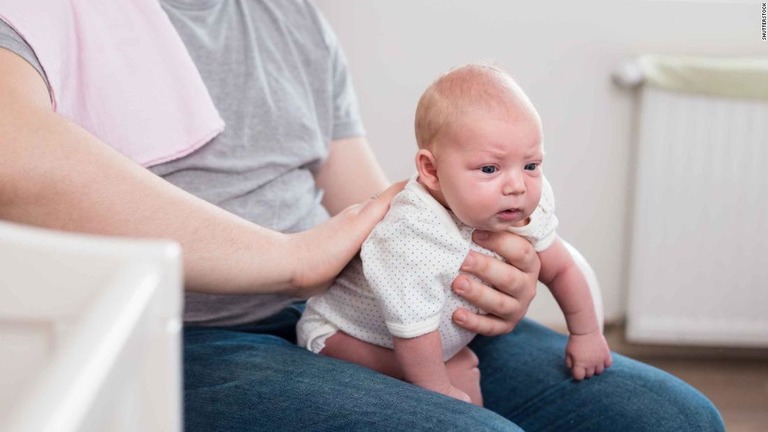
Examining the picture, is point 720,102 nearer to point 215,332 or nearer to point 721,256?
point 721,256

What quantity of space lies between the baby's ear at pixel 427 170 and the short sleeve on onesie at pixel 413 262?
15mm

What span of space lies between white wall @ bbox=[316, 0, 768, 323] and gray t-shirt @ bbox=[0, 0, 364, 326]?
94cm

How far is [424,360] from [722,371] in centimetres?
164

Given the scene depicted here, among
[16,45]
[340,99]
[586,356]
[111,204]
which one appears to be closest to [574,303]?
[586,356]

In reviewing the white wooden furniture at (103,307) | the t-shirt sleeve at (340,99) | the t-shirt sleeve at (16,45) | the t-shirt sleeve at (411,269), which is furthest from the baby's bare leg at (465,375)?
the white wooden furniture at (103,307)

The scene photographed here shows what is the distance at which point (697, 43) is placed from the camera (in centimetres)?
235

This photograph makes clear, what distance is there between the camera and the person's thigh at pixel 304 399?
91 cm

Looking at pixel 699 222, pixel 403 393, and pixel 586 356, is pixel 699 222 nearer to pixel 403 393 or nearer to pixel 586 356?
pixel 586 356

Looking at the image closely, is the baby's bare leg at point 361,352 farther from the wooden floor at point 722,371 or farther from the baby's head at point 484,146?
the wooden floor at point 722,371

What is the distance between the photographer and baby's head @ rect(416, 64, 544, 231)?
40.3 inches

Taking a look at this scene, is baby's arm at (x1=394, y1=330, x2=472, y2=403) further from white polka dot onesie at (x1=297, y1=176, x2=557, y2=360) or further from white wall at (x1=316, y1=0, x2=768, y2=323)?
white wall at (x1=316, y1=0, x2=768, y2=323)

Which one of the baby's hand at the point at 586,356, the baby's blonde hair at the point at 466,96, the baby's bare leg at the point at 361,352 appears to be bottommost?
the baby's hand at the point at 586,356

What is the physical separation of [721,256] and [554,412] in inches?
54.5

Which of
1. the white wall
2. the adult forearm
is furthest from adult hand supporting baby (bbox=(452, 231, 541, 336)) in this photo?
the white wall
